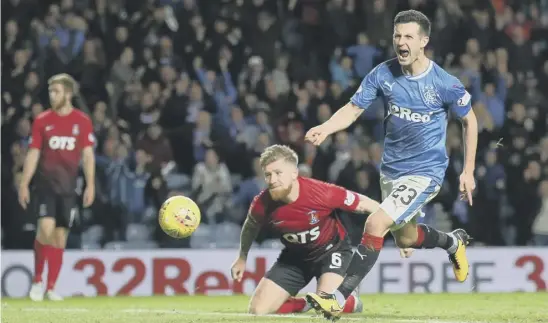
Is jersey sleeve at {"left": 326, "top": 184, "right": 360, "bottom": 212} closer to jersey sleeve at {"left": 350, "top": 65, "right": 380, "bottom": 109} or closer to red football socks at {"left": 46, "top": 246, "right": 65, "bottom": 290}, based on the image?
jersey sleeve at {"left": 350, "top": 65, "right": 380, "bottom": 109}

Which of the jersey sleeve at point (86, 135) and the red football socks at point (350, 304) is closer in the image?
the red football socks at point (350, 304)

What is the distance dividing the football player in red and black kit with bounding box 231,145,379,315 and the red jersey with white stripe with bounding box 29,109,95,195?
3.31m

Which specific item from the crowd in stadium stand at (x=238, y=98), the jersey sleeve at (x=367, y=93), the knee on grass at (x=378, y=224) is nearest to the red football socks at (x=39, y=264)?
the crowd in stadium stand at (x=238, y=98)

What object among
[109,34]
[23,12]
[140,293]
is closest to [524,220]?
[140,293]

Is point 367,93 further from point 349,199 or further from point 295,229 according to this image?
point 295,229

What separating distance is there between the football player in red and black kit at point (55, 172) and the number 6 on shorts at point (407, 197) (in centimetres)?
454

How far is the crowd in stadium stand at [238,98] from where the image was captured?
15.4 m

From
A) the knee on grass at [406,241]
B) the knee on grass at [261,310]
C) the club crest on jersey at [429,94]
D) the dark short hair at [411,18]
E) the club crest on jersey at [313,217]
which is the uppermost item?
the dark short hair at [411,18]

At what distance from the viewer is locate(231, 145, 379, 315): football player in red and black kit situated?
9344 mm

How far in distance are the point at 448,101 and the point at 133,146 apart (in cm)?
746

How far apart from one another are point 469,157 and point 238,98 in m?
8.40

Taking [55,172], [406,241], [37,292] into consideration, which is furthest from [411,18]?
[37,292]

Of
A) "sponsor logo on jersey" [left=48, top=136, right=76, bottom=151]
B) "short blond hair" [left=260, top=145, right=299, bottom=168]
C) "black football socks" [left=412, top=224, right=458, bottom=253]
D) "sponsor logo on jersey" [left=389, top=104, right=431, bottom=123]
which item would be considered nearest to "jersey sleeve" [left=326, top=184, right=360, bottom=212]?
"black football socks" [left=412, top=224, right=458, bottom=253]

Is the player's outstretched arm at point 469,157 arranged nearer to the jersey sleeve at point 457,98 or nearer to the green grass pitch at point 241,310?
the jersey sleeve at point 457,98
